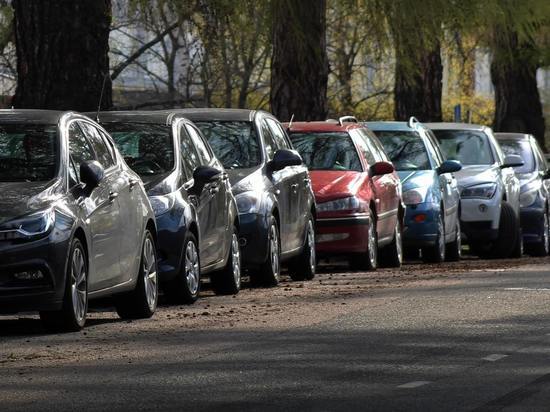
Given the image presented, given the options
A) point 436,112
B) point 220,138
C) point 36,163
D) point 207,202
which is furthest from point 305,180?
point 436,112

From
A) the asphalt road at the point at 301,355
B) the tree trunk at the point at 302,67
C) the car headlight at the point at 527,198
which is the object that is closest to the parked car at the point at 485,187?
the car headlight at the point at 527,198

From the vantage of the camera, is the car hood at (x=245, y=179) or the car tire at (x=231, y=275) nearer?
the car tire at (x=231, y=275)

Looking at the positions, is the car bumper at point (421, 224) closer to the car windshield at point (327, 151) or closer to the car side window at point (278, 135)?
the car windshield at point (327, 151)

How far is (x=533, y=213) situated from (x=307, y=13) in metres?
4.73

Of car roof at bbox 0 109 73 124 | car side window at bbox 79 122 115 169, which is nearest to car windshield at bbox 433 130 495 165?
car side window at bbox 79 122 115 169

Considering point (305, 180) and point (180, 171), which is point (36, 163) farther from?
point (305, 180)

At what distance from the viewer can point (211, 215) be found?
1538 centimetres

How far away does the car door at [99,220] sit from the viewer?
12.5 metres

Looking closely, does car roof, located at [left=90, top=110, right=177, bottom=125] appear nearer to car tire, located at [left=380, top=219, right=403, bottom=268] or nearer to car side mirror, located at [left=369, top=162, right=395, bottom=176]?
car side mirror, located at [left=369, top=162, right=395, bottom=176]

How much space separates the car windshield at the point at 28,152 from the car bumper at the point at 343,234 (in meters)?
6.97

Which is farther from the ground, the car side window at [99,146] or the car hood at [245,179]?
the car side window at [99,146]

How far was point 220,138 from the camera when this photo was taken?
1770 centimetres

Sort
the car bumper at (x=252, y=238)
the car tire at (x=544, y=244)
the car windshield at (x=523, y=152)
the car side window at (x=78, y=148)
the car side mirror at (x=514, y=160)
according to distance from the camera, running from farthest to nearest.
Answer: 1. the car windshield at (x=523, y=152)
2. the car tire at (x=544, y=244)
3. the car side mirror at (x=514, y=160)
4. the car bumper at (x=252, y=238)
5. the car side window at (x=78, y=148)

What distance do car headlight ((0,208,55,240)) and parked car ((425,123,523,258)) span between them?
43.6 ft
